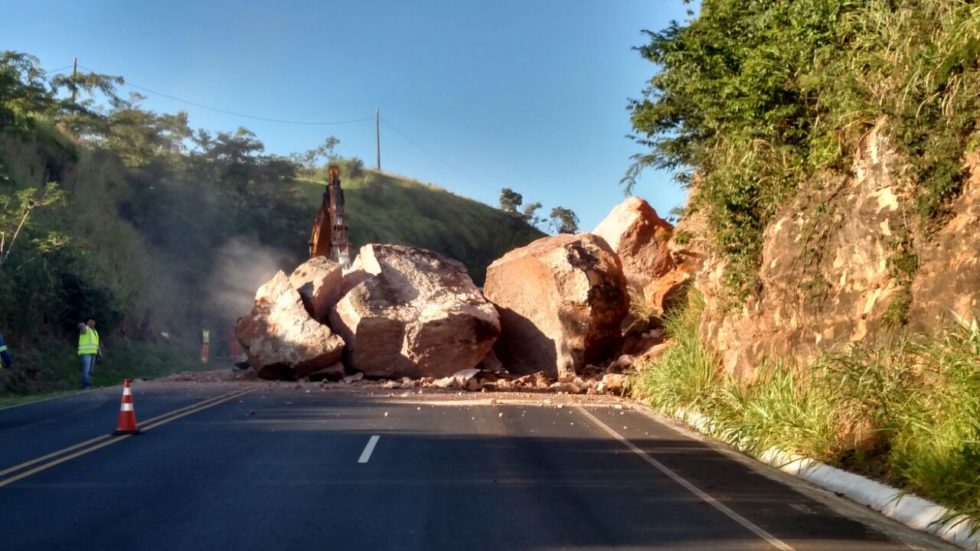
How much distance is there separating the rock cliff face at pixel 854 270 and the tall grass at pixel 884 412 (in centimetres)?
55

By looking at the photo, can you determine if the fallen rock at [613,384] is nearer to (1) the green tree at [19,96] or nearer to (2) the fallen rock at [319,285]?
(2) the fallen rock at [319,285]

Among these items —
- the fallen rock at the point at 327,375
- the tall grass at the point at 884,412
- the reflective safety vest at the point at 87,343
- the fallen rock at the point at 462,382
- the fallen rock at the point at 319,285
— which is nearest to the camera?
the tall grass at the point at 884,412

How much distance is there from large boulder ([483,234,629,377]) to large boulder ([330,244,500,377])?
1212mm

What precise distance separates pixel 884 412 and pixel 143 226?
49.0 metres

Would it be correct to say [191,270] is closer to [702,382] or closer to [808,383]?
[702,382]

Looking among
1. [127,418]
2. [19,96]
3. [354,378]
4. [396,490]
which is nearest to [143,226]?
[19,96]

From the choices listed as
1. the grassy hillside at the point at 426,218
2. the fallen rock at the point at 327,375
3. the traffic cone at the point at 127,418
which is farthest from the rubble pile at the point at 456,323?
the grassy hillside at the point at 426,218

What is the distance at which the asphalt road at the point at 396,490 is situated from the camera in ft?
26.9

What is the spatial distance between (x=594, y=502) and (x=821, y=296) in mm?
6942

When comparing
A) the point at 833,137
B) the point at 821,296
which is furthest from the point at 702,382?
the point at 833,137

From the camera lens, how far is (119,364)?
36.8 meters

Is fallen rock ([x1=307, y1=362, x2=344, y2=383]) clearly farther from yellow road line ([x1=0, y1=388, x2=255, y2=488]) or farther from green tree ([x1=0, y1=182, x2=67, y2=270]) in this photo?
green tree ([x1=0, y1=182, x2=67, y2=270])

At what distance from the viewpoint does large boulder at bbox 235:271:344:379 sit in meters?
27.9

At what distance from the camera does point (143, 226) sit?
5494cm
